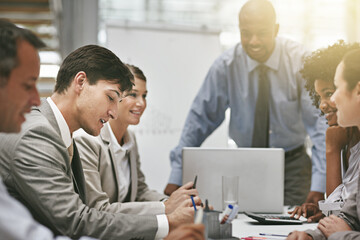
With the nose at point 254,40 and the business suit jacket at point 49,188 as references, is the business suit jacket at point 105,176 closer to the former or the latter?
the business suit jacket at point 49,188

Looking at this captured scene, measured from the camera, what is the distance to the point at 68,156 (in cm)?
141

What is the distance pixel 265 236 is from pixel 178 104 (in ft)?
8.13

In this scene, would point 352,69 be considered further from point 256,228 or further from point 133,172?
point 133,172

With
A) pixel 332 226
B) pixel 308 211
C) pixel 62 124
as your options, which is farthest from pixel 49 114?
pixel 308 211

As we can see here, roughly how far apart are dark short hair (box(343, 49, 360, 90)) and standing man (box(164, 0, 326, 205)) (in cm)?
115

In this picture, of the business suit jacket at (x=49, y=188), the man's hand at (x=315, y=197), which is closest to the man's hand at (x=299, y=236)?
the business suit jacket at (x=49, y=188)

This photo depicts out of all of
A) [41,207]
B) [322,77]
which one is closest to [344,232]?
[322,77]

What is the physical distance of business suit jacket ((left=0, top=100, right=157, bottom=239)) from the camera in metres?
1.26

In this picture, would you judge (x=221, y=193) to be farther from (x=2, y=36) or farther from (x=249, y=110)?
(x=2, y=36)

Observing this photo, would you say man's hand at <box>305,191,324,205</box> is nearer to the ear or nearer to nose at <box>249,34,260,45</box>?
nose at <box>249,34,260,45</box>

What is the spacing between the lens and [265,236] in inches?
60.9

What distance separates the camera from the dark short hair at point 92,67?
1.59 meters

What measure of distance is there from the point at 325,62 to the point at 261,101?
1.07 m

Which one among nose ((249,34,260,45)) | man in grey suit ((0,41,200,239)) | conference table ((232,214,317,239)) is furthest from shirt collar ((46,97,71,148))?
nose ((249,34,260,45))
